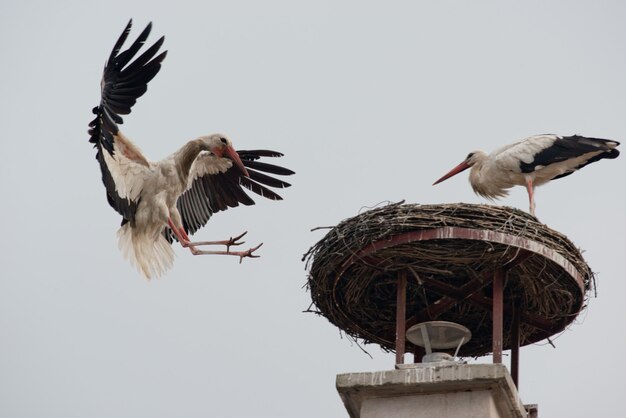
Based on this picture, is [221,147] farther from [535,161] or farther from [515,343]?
[515,343]

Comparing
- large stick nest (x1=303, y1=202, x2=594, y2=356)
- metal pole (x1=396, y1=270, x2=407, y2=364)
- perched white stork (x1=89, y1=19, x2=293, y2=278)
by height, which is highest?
perched white stork (x1=89, y1=19, x2=293, y2=278)

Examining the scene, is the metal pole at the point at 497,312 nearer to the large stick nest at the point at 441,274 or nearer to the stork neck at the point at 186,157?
the large stick nest at the point at 441,274

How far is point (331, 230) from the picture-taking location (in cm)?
1123

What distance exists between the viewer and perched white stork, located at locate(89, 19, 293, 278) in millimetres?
11852

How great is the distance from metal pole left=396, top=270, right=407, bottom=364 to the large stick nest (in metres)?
0.11

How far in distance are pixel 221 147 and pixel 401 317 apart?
9.93ft

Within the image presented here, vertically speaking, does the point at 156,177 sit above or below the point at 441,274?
above

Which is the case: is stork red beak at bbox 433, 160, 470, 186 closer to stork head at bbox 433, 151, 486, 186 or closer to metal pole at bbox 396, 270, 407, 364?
stork head at bbox 433, 151, 486, 186

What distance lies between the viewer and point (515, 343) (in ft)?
37.0

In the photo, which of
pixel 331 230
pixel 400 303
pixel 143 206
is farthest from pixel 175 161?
pixel 400 303

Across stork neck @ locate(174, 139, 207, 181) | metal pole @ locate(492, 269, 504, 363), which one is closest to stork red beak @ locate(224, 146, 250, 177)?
stork neck @ locate(174, 139, 207, 181)

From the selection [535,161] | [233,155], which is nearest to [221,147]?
[233,155]

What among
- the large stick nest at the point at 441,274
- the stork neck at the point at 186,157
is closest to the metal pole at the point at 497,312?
the large stick nest at the point at 441,274

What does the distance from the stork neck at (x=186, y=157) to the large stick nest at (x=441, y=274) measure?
189cm
